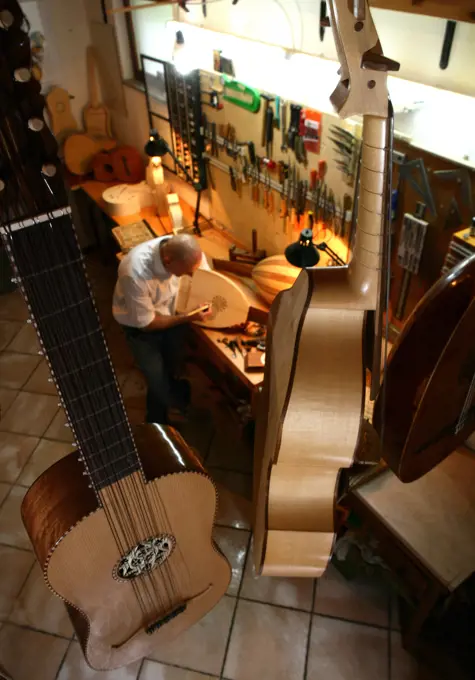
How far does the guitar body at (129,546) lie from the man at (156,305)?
84 centimetres

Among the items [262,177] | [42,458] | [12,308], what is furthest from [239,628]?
[12,308]

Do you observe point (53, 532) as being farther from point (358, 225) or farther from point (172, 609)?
point (358, 225)

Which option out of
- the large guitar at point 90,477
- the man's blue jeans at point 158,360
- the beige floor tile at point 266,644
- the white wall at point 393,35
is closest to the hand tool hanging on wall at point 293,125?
the white wall at point 393,35

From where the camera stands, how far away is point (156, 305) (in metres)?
2.36

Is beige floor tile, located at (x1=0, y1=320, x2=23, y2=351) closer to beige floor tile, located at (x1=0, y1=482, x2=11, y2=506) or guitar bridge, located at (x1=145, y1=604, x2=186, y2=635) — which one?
beige floor tile, located at (x1=0, y1=482, x2=11, y2=506)

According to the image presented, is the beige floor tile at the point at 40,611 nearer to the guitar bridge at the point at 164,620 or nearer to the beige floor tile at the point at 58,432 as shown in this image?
the guitar bridge at the point at 164,620

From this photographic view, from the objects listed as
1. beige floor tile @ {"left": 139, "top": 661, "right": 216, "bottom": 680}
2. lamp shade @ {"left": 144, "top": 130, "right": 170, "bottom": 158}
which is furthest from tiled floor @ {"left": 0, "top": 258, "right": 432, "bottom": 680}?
lamp shade @ {"left": 144, "top": 130, "right": 170, "bottom": 158}

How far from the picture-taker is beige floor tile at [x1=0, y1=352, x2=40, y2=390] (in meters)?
3.17

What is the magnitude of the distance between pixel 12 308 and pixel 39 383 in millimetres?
916

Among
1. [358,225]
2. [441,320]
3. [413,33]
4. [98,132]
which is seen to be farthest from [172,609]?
[98,132]

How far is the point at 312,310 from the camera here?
0.71 meters

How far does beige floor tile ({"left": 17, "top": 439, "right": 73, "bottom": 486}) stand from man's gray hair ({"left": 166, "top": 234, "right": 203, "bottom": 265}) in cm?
126

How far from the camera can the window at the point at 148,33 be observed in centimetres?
280

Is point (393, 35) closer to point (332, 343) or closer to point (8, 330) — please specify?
point (332, 343)
